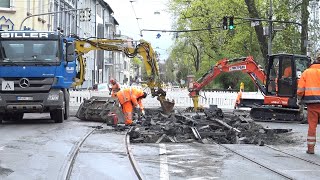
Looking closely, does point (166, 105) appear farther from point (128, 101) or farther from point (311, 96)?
point (311, 96)

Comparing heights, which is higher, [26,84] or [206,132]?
[26,84]

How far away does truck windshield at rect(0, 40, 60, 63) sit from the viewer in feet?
55.4

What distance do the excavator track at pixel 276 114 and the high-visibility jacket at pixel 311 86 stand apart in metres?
10.0

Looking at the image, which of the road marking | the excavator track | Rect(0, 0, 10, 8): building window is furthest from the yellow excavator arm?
Rect(0, 0, 10, 8): building window

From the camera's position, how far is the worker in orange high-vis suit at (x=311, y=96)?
11000 millimetres

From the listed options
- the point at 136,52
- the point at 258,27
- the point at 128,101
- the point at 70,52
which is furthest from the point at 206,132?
the point at 258,27

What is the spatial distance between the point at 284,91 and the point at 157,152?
12131 mm

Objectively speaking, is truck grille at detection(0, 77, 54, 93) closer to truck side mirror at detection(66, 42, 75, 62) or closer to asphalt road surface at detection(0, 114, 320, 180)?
truck side mirror at detection(66, 42, 75, 62)

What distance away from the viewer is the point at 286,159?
10336 mm

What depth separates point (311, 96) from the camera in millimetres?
11039

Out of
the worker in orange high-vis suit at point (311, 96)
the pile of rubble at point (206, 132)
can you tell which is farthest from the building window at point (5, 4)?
the worker in orange high-vis suit at point (311, 96)

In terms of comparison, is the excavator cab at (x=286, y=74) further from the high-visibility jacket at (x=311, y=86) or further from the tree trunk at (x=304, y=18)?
the tree trunk at (x=304, y=18)

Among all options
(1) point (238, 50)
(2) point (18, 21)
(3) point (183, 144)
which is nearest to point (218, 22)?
(1) point (238, 50)

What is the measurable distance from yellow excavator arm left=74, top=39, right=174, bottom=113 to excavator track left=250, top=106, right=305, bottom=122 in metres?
3.94
